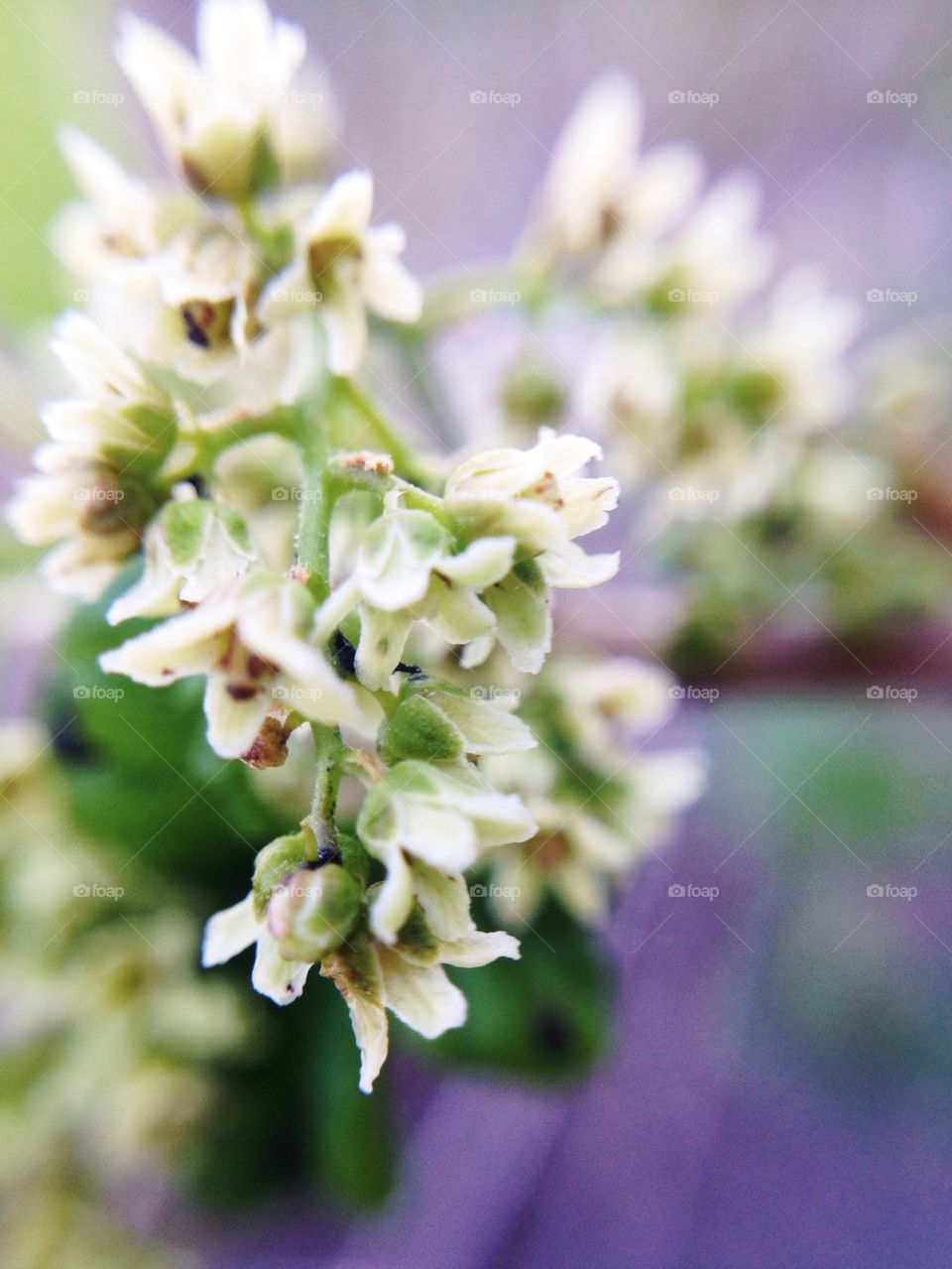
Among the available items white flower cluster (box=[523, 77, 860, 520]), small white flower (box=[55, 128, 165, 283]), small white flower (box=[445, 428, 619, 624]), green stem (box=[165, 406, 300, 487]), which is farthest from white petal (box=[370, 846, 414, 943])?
white flower cluster (box=[523, 77, 860, 520])

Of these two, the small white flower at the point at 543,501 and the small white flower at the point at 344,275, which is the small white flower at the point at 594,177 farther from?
the small white flower at the point at 543,501

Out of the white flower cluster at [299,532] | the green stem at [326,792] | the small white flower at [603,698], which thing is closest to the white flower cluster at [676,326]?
the small white flower at [603,698]

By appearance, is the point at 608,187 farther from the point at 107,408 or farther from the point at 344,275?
the point at 107,408

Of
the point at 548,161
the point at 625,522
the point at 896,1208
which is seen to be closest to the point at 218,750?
the point at 625,522

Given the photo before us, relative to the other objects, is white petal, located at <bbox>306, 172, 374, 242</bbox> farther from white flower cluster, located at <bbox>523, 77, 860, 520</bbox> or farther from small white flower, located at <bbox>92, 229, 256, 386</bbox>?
white flower cluster, located at <bbox>523, 77, 860, 520</bbox>

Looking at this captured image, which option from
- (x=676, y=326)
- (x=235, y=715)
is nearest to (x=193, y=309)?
(x=235, y=715)

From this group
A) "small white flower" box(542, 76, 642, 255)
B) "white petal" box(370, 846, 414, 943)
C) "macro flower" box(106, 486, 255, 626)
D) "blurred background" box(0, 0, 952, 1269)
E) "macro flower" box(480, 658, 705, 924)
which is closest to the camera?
"white petal" box(370, 846, 414, 943)
